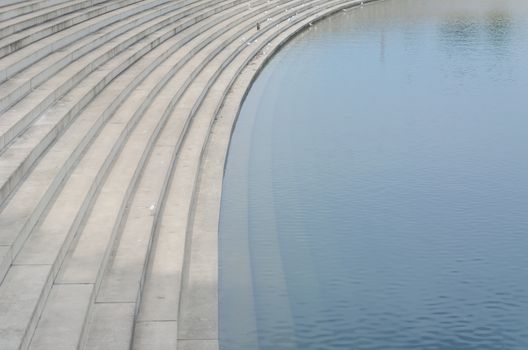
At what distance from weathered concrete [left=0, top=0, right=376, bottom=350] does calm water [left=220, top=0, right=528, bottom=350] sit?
415 mm

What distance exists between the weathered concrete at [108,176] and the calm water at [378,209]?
415 mm

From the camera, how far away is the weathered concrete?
8.51 metres

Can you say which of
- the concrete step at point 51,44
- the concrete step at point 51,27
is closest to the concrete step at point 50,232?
the concrete step at point 51,44

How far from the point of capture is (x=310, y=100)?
19953mm

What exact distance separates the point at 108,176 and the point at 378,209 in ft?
10.9

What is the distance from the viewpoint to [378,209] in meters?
13.0

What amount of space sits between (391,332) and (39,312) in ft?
10.2

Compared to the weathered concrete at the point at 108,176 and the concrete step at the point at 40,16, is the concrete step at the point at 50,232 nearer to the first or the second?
the weathered concrete at the point at 108,176

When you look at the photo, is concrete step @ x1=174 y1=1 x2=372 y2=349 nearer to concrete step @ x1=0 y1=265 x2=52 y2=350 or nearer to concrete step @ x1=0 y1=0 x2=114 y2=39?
concrete step @ x1=0 y1=265 x2=52 y2=350

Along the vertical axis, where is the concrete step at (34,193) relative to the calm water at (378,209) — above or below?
above

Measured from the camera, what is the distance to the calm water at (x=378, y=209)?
9578mm

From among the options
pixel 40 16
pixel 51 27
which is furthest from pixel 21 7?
pixel 51 27

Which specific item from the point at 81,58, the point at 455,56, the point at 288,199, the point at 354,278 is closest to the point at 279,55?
the point at 455,56

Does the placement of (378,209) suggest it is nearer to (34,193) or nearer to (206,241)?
(206,241)
